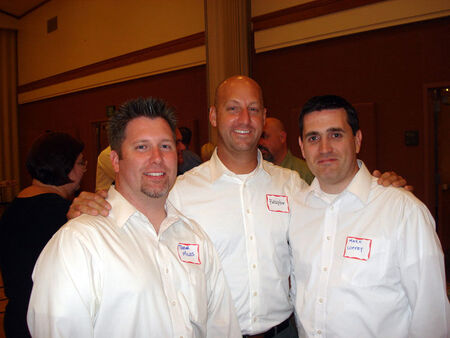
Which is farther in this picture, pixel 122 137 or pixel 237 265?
pixel 237 265

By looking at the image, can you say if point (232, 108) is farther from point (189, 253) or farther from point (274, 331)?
point (274, 331)

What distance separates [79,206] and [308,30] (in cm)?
512

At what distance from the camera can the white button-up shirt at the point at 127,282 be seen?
4.24ft

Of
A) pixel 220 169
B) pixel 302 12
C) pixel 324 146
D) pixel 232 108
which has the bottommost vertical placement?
pixel 220 169

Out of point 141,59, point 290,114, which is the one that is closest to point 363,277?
point 290,114

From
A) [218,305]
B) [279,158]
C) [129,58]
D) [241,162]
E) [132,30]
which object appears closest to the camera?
[218,305]

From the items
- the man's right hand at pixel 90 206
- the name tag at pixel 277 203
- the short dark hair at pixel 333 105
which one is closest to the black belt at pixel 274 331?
the name tag at pixel 277 203

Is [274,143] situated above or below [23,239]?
above

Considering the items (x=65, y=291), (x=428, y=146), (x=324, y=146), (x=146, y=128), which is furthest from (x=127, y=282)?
(x=428, y=146)

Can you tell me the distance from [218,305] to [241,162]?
0.81 meters

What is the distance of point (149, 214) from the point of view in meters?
1.71

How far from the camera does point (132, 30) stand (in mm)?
8445

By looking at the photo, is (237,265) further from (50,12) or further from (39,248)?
(50,12)

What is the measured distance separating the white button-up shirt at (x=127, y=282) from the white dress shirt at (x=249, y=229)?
0.17 m
